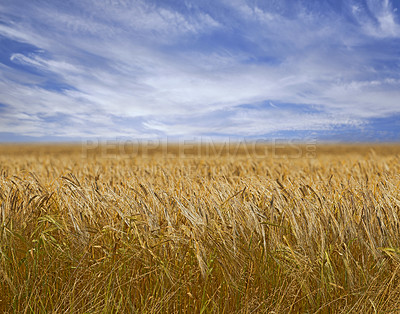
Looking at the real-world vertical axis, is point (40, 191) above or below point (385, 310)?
above

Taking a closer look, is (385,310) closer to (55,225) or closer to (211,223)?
(211,223)

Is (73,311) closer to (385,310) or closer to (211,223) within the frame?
(211,223)

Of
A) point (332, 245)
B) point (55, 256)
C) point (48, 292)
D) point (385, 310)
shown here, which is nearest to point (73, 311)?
point (48, 292)

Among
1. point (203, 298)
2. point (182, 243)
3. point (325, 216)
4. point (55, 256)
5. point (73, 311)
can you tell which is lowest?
point (73, 311)

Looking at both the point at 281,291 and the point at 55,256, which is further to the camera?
the point at 55,256

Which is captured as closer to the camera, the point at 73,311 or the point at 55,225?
the point at 73,311

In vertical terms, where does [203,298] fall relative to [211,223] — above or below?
below

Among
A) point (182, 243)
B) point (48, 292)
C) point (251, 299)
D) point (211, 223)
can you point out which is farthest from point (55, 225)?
point (251, 299)

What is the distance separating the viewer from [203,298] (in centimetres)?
213

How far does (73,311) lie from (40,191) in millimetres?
1833

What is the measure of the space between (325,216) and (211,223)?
109cm

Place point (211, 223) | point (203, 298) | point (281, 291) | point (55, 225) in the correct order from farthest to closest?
point (55, 225) < point (211, 223) < point (281, 291) < point (203, 298)

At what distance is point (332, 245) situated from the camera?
95.7 inches

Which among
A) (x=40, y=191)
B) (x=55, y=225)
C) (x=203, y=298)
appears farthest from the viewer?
(x=40, y=191)
